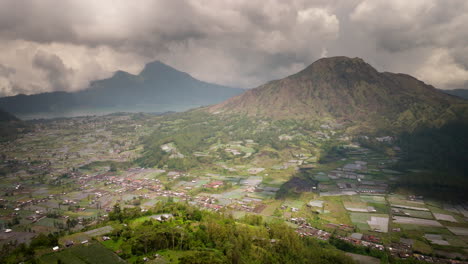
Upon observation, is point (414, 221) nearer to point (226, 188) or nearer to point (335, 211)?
point (335, 211)

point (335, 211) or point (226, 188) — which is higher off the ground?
point (335, 211)

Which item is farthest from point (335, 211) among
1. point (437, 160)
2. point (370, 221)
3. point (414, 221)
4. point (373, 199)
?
point (437, 160)

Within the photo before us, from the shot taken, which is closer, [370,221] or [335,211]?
[370,221]

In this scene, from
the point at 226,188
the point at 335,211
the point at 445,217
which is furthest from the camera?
the point at 226,188

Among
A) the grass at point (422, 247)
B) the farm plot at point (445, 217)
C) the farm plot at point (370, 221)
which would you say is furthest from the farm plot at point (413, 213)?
the grass at point (422, 247)

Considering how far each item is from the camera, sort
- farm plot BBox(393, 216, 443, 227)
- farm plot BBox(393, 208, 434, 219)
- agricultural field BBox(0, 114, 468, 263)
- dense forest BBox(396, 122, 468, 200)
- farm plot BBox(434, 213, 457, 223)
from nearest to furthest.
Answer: agricultural field BBox(0, 114, 468, 263) → farm plot BBox(393, 216, 443, 227) → farm plot BBox(434, 213, 457, 223) → farm plot BBox(393, 208, 434, 219) → dense forest BBox(396, 122, 468, 200)

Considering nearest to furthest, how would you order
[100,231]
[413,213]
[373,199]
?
[100,231] < [413,213] < [373,199]

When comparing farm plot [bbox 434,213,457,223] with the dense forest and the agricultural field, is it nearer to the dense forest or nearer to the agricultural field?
the agricultural field

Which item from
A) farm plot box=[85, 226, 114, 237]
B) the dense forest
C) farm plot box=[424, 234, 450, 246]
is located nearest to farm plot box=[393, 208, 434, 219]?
farm plot box=[424, 234, 450, 246]

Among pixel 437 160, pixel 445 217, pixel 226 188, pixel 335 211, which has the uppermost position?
pixel 437 160

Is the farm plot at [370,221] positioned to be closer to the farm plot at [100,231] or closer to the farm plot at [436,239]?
the farm plot at [436,239]

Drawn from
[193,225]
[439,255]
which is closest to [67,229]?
[193,225]
